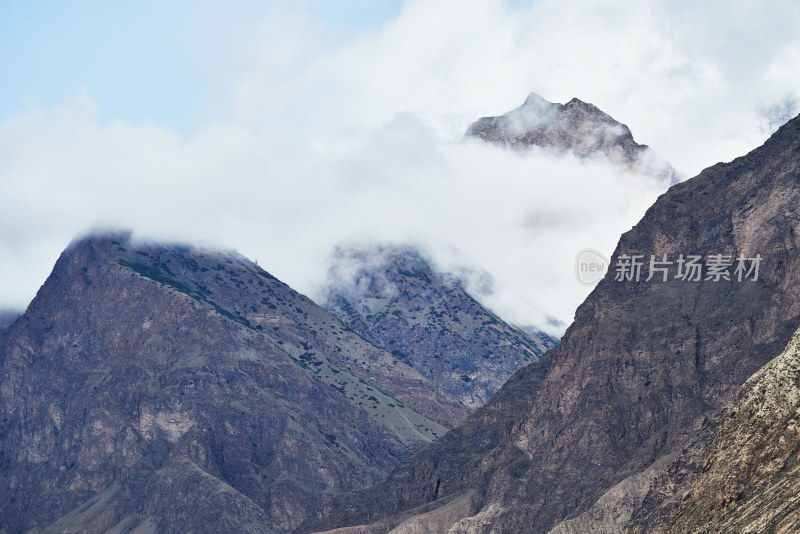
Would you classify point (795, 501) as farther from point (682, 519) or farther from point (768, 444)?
point (682, 519)

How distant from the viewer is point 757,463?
11125 centimetres

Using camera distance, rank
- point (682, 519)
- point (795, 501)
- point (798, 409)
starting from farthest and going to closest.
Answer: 1. point (682, 519)
2. point (798, 409)
3. point (795, 501)

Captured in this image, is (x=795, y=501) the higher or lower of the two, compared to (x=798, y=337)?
lower

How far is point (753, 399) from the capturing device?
4500 inches

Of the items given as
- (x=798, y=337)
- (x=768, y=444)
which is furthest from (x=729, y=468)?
(x=798, y=337)

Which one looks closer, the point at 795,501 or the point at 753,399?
the point at 795,501

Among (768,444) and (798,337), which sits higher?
(798,337)

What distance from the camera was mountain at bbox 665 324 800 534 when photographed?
10519 centimetres

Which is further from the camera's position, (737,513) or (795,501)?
(737,513)

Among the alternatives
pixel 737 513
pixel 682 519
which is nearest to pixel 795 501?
pixel 737 513

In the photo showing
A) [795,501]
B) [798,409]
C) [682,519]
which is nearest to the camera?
[795,501]

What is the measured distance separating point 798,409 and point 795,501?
9.70 m

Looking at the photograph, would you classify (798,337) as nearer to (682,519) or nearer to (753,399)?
(753,399)

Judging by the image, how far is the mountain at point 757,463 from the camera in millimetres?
105188
